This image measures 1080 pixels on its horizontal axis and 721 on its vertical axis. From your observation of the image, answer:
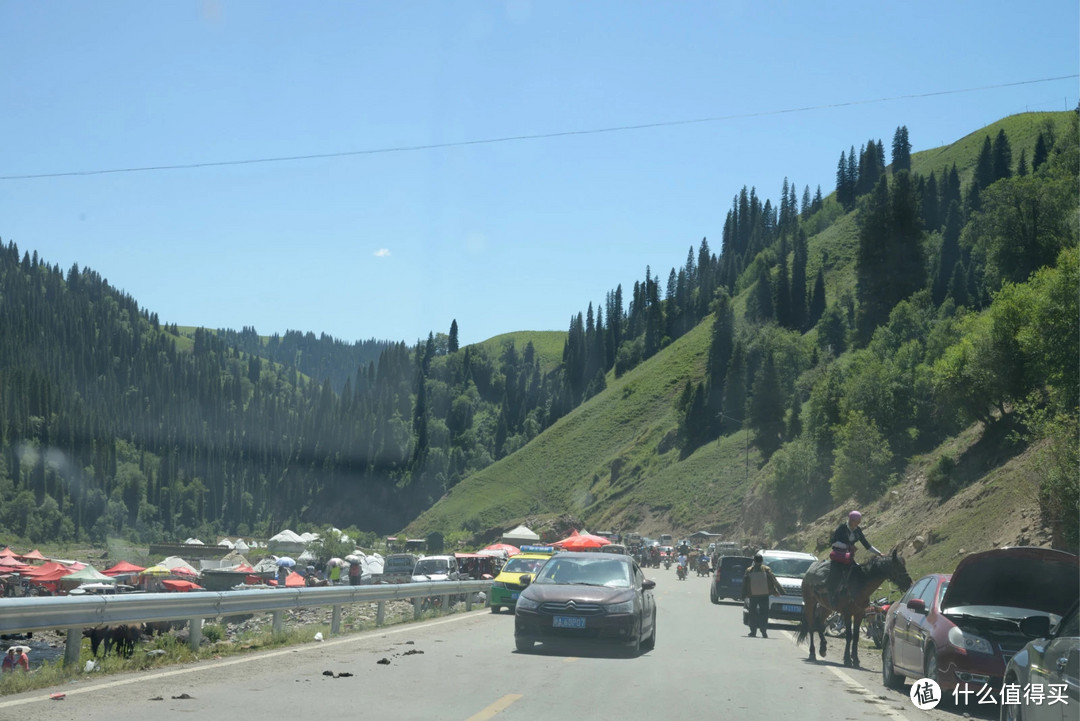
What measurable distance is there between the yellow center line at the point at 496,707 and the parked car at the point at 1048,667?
3.92 meters

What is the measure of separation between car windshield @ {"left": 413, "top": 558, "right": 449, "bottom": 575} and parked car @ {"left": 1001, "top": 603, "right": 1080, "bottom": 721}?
38588mm

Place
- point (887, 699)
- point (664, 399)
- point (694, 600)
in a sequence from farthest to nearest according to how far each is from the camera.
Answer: point (664, 399) → point (694, 600) → point (887, 699)

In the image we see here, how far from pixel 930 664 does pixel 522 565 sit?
17.1m

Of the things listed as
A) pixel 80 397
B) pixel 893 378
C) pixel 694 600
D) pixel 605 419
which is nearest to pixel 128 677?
pixel 694 600

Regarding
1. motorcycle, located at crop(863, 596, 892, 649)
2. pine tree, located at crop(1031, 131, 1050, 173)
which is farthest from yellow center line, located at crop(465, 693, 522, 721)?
pine tree, located at crop(1031, 131, 1050, 173)

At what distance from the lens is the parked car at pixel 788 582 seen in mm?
24578

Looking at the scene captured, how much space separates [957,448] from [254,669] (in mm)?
49149

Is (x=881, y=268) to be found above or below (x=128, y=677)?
above

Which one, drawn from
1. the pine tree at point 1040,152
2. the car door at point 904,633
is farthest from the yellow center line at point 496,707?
the pine tree at point 1040,152

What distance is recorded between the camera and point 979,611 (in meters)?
10.7

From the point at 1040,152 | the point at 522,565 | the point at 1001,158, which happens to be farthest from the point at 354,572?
the point at 1001,158

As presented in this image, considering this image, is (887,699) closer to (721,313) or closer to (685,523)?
(685,523)

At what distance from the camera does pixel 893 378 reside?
7419 cm

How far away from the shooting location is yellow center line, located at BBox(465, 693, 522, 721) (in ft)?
27.3
